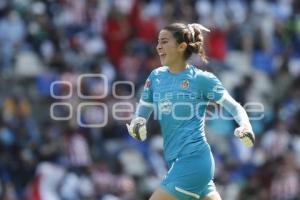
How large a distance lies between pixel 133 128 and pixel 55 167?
614cm

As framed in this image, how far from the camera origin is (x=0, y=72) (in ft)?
50.2

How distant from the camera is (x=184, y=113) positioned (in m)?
7.80

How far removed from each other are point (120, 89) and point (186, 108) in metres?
7.07

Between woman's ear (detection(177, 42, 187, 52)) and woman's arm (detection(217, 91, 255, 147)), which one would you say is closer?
woman's arm (detection(217, 91, 255, 147))

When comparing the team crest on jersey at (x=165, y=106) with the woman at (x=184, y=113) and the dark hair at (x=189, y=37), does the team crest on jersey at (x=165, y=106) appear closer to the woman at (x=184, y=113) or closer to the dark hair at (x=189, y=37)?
the woman at (x=184, y=113)

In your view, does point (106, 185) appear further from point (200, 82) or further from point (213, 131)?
point (200, 82)

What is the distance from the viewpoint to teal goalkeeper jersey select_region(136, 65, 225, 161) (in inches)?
305

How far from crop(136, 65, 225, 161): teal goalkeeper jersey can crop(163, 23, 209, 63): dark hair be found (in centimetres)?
15

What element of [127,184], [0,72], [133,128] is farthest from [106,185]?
[133,128]

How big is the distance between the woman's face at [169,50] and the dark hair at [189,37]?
0.04m

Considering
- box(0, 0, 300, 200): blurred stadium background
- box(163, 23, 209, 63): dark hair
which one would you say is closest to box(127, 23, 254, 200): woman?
box(163, 23, 209, 63): dark hair

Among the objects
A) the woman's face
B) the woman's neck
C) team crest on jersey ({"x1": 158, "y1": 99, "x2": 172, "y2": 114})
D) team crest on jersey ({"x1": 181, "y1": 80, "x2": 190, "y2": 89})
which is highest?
the woman's face

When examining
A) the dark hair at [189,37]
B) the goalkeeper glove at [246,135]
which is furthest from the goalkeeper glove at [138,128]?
the goalkeeper glove at [246,135]

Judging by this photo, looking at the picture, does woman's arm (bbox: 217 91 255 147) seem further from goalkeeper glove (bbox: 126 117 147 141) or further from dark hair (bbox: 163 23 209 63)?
goalkeeper glove (bbox: 126 117 147 141)
